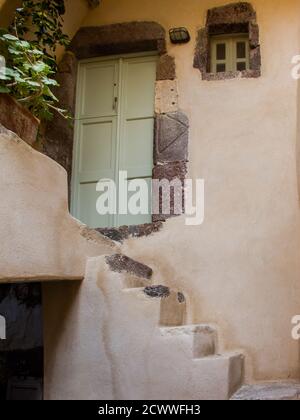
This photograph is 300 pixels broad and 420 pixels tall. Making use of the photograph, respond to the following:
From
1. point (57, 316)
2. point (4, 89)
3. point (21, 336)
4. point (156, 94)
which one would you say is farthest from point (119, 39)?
point (21, 336)

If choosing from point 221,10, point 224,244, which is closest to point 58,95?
point 221,10

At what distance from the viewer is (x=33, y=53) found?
3486 mm

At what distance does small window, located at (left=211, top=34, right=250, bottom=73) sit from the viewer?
4.69m

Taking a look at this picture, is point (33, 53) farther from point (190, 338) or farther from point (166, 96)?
point (190, 338)

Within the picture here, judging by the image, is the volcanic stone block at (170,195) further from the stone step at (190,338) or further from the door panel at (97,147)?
the stone step at (190,338)

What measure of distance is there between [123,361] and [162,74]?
2.48 metres

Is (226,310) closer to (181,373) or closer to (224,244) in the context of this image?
(224,244)

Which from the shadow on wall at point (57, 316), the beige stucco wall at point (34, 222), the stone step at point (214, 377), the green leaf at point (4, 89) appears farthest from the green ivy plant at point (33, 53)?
the stone step at point (214, 377)

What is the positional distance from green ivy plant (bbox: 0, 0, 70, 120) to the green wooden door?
511 mm

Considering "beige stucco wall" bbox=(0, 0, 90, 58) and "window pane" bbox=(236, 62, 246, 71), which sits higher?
"beige stucco wall" bbox=(0, 0, 90, 58)

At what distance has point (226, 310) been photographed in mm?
4070

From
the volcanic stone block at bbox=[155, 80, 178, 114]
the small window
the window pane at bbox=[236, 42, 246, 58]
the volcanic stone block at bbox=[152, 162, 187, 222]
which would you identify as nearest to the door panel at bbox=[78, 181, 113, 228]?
the volcanic stone block at bbox=[152, 162, 187, 222]

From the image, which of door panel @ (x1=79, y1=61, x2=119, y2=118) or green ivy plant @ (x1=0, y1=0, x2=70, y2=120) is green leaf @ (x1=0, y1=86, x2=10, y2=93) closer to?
green ivy plant @ (x1=0, y1=0, x2=70, y2=120)
